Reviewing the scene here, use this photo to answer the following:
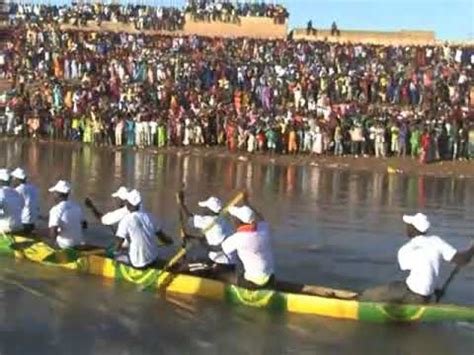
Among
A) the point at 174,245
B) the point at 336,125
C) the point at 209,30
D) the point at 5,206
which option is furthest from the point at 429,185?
the point at 209,30

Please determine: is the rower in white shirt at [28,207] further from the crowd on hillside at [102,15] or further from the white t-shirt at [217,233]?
the crowd on hillside at [102,15]

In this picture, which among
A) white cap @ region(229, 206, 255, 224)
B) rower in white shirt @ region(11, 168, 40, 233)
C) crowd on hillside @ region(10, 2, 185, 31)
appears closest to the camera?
white cap @ region(229, 206, 255, 224)

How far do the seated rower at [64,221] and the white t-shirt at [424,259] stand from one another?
5.52 meters

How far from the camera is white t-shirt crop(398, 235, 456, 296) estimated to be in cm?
1253

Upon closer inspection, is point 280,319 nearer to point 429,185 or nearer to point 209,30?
point 429,185

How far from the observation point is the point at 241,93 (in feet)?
134

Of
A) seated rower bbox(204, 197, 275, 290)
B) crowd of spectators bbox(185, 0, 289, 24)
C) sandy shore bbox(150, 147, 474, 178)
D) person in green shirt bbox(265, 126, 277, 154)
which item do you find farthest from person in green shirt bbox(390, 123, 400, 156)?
seated rower bbox(204, 197, 275, 290)

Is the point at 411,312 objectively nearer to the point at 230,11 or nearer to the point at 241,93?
the point at 241,93

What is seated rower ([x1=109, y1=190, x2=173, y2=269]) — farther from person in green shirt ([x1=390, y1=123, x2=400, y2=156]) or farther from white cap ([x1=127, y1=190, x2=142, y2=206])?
person in green shirt ([x1=390, y1=123, x2=400, y2=156])

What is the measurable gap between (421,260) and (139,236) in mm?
4086

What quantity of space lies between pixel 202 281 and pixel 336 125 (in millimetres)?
22057

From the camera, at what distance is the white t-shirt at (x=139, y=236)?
14.3 metres

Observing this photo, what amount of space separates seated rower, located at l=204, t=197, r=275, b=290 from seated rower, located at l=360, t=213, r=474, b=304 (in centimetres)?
149

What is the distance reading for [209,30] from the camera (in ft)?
169
